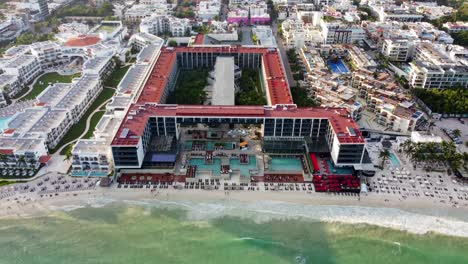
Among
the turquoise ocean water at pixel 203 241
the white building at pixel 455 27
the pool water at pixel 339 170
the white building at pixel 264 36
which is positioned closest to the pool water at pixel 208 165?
the turquoise ocean water at pixel 203 241

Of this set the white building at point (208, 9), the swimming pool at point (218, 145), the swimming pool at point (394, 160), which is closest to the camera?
the swimming pool at point (394, 160)

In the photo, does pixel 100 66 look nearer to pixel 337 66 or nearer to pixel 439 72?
pixel 337 66

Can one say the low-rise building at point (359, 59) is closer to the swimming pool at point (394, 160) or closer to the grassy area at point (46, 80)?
the swimming pool at point (394, 160)

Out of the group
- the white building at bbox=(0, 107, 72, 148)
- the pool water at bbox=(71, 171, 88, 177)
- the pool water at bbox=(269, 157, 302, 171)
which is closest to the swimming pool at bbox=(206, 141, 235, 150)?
the pool water at bbox=(269, 157, 302, 171)

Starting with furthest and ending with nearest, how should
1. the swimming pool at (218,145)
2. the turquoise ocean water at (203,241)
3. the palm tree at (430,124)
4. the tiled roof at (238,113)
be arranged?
the palm tree at (430,124) → the swimming pool at (218,145) → the tiled roof at (238,113) → the turquoise ocean water at (203,241)

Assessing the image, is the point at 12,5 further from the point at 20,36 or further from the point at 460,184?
the point at 460,184
